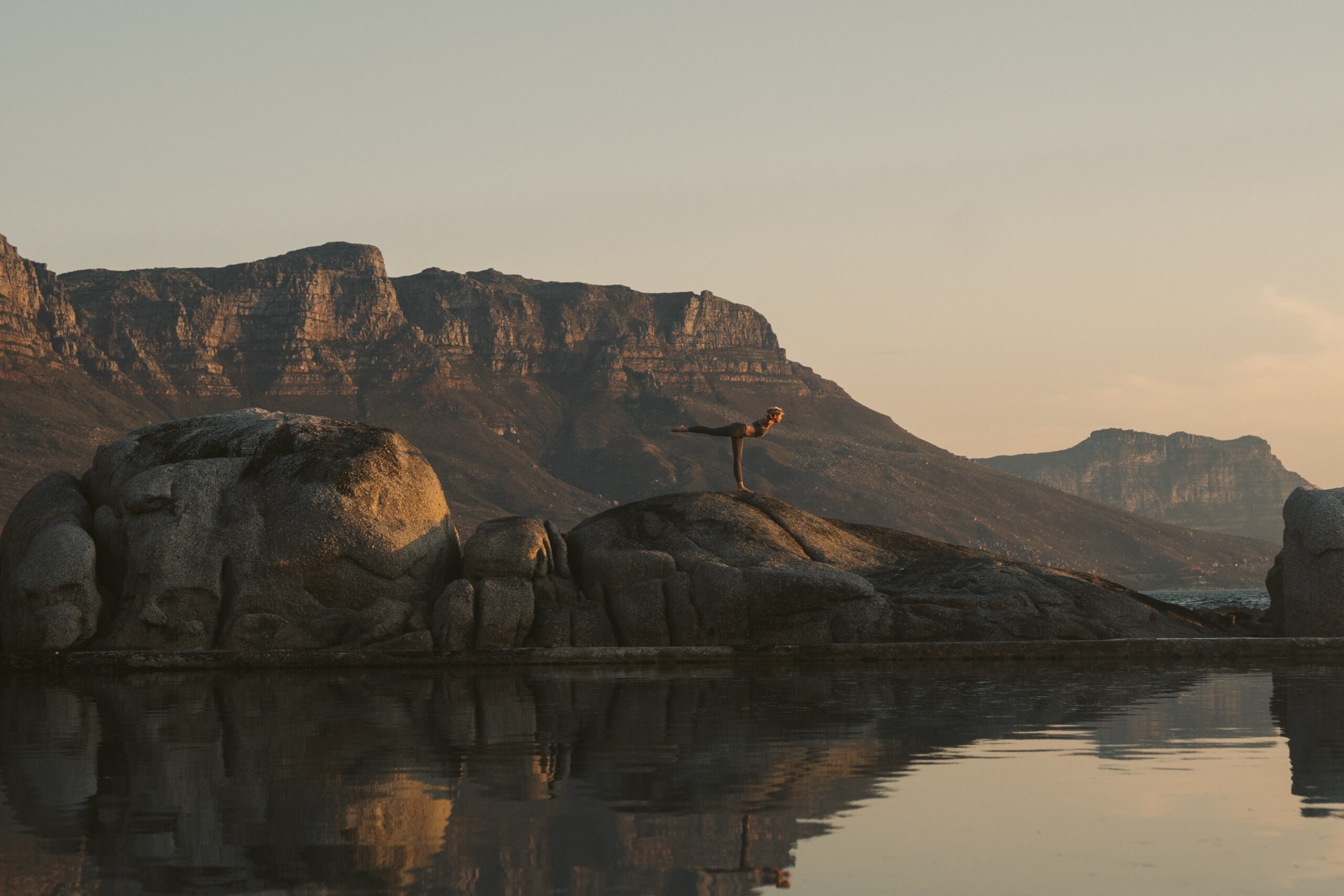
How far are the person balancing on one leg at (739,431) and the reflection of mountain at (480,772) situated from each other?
9.36 meters

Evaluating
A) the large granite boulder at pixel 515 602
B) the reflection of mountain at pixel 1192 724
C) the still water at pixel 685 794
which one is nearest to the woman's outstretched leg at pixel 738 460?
the large granite boulder at pixel 515 602

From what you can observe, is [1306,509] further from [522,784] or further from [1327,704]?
[522,784]

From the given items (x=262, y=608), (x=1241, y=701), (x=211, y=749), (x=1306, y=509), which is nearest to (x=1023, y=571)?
(x=1306, y=509)

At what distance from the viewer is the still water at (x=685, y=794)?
770 centimetres

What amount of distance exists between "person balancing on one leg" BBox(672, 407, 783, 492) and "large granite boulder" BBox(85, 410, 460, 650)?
224 inches

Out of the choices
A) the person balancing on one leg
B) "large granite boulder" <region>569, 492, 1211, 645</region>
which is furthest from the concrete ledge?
the person balancing on one leg

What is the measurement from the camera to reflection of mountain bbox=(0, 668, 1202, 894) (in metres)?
7.91

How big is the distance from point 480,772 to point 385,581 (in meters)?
14.2

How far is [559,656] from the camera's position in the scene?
22.7 meters

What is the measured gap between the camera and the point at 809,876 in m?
7.58

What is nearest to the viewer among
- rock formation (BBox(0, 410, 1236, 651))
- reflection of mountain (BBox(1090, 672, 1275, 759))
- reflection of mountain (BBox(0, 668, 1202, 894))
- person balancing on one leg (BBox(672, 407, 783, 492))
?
reflection of mountain (BBox(0, 668, 1202, 894))

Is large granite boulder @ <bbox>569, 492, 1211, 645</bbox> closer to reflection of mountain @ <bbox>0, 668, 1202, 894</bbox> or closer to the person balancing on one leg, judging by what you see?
the person balancing on one leg

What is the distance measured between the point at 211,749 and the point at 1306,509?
795 inches

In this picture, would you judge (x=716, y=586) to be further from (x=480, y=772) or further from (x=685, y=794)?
(x=685, y=794)
